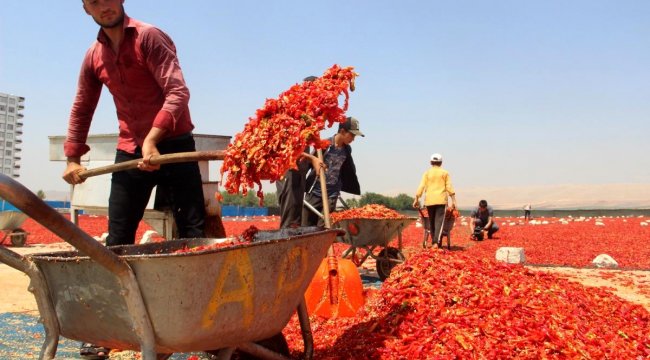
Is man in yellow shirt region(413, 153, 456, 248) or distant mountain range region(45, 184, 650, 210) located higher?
distant mountain range region(45, 184, 650, 210)

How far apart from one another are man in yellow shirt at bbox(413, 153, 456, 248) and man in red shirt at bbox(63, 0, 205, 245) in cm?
744

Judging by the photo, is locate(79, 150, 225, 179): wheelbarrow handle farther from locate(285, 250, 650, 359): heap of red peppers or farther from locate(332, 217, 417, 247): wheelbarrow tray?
locate(332, 217, 417, 247): wheelbarrow tray

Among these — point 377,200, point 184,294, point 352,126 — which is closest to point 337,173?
point 352,126

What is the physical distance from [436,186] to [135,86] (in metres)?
8.05

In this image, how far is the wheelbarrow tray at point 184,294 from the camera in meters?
2.18

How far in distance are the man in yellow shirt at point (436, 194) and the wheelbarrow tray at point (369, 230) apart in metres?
3.33

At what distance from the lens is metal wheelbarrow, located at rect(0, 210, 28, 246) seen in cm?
1185

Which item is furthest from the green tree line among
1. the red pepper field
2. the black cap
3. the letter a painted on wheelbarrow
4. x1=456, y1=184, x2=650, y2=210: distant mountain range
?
x1=456, y1=184, x2=650, y2=210: distant mountain range

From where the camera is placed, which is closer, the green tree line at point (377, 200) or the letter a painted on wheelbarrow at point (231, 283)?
the letter a painted on wheelbarrow at point (231, 283)

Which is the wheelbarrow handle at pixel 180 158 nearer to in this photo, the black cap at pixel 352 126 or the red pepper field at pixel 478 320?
the red pepper field at pixel 478 320

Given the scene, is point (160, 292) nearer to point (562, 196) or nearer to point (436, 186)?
point (436, 186)

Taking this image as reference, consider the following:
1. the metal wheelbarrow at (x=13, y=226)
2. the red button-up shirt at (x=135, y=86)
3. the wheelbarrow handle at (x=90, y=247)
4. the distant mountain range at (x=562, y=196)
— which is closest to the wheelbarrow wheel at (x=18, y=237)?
the metal wheelbarrow at (x=13, y=226)

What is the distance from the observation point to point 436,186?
427 inches

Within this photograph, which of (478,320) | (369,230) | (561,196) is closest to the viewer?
(478,320)
